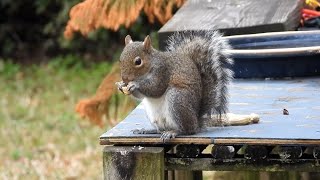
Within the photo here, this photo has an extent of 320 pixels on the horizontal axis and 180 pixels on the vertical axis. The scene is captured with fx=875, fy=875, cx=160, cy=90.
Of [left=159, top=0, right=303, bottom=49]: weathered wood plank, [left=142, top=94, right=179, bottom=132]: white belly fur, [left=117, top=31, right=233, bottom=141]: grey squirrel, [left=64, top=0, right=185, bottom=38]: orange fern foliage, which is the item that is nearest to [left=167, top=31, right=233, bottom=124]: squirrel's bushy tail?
[left=117, top=31, right=233, bottom=141]: grey squirrel

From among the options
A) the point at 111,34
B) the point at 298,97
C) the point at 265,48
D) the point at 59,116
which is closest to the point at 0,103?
the point at 59,116

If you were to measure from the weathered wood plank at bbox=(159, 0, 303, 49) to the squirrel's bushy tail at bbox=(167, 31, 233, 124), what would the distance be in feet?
3.19

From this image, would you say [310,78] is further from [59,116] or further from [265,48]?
[59,116]

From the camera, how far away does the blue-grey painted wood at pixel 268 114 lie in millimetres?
2531

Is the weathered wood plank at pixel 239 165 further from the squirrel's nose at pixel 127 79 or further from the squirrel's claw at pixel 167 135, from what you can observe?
the squirrel's nose at pixel 127 79

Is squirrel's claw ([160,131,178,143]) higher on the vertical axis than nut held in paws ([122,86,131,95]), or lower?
lower

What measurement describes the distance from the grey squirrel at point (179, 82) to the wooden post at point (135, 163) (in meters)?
0.07

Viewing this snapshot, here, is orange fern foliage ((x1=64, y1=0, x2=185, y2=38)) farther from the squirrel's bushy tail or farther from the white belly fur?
the white belly fur

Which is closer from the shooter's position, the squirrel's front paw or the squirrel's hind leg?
the squirrel's hind leg

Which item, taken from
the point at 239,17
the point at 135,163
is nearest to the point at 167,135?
the point at 135,163

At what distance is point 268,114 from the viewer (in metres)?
2.93

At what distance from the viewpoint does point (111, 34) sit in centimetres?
956

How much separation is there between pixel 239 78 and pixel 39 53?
6.78 metres

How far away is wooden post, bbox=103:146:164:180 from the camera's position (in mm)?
2473
